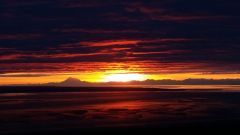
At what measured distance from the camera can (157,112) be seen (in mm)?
29016

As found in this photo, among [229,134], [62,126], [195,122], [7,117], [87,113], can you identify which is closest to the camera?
[229,134]

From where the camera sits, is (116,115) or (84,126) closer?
(84,126)

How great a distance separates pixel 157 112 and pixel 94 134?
991 centimetres

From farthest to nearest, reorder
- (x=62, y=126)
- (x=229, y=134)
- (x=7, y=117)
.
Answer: (x=7, y=117)
(x=62, y=126)
(x=229, y=134)

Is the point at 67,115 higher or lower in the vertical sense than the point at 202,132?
higher

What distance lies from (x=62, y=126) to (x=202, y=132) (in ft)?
20.8

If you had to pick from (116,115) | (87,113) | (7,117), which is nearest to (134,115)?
(116,115)

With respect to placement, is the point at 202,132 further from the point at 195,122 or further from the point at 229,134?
the point at 195,122

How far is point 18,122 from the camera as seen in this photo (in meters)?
23.4

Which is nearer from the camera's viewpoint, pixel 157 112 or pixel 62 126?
pixel 62 126

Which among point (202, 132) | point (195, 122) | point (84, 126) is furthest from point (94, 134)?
point (195, 122)

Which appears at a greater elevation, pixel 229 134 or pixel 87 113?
pixel 87 113

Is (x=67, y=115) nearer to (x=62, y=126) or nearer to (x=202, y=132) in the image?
(x=62, y=126)

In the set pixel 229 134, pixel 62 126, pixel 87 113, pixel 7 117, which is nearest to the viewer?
pixel 229 134
